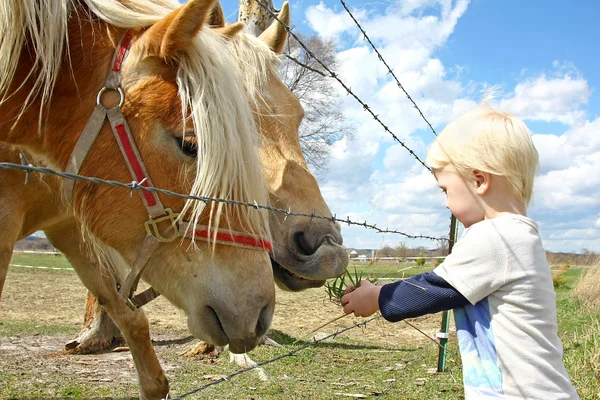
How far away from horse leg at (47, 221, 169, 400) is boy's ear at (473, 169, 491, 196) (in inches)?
101

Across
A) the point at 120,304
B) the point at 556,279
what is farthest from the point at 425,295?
the point at 556,279

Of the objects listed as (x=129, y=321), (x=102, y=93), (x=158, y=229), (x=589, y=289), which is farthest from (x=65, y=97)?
(x=589, y=289)

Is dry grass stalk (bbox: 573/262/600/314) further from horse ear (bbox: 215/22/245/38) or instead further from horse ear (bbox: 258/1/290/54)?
horse ear (bbox: 215/22/245/38)

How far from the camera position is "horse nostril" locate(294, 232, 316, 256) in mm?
2545

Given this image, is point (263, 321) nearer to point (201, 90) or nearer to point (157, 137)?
point (157, 137)

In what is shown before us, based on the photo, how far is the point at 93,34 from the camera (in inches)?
81.2

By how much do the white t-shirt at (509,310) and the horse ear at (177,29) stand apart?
124 centimetres

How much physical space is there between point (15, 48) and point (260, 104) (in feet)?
4.30

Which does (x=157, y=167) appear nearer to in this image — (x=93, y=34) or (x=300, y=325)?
Result: (x=93, y=34)

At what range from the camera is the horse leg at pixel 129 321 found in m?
3.58

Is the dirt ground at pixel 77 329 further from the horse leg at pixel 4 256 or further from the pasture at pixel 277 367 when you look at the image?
the horse leg at pixel 4 256

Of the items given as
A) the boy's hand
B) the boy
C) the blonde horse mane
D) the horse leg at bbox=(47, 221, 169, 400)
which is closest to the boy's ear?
the boy

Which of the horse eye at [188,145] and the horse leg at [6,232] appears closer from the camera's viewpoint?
the horse eye at [188,145]

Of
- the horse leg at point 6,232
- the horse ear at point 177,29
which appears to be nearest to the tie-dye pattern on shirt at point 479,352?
the horse ear at point 177,29
